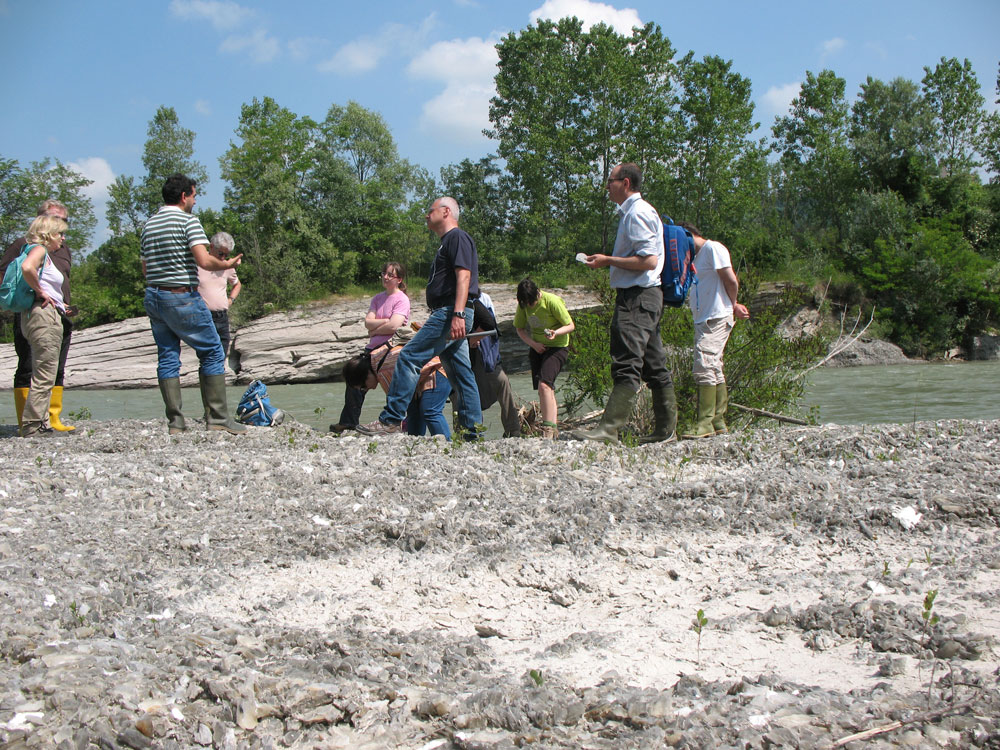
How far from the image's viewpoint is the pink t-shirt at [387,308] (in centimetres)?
732

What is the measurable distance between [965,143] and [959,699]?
190ft

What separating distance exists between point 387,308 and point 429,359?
4.32 ft

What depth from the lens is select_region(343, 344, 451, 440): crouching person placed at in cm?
666

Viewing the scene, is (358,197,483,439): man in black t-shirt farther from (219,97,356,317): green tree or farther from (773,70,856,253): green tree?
(773,70,856,253): green tree

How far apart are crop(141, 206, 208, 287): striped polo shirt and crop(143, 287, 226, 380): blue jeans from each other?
0.43ft

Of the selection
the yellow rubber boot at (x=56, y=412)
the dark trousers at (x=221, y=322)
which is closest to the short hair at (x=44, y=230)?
the yellow rubber boot at (x=56, y=412)

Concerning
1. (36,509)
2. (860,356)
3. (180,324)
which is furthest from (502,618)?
(860,356)

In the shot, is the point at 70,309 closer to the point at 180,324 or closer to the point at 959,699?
the point at 180,324

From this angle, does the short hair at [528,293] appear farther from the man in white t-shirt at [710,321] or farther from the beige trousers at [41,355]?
the beige trousers at [41,355]

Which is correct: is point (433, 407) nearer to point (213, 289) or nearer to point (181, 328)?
point (181, 328)

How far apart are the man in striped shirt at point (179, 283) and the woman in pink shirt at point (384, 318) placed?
3.94 feet

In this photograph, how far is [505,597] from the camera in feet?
10.2

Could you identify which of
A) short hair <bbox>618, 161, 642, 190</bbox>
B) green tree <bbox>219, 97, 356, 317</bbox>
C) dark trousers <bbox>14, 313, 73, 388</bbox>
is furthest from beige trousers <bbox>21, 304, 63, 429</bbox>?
green tree <bbox>219, 97, 356, 317</bbox>

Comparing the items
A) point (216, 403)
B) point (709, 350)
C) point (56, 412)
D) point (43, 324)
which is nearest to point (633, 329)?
point (709, 350)
